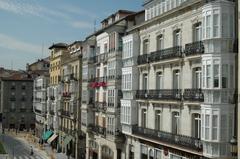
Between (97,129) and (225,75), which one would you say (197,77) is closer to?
(225,75)

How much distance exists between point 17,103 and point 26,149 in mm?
54461

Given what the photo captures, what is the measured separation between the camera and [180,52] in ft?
118

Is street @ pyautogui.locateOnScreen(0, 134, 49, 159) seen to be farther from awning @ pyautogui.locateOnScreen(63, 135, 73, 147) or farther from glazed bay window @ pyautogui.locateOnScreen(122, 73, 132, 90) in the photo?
glazed bay window @ pyautogui.locateOnScreen(122, 73, 132, 90)

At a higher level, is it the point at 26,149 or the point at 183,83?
the point at 183,83

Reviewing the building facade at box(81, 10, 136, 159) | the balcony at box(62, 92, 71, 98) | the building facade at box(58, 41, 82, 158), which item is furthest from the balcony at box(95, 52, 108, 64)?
the balcony at box(62, 92, 71, 98)

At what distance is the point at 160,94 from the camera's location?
39469mm

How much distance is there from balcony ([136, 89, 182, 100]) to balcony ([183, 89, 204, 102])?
1.02 m

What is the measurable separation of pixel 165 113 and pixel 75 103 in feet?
114

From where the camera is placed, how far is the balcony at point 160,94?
119 feet

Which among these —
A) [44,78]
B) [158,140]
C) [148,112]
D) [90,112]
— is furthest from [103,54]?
[44,78]

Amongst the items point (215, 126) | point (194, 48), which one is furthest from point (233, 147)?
point (194, 48)

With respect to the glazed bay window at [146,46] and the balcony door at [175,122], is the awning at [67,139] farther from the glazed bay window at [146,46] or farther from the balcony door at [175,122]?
the balcony door at [175,122]

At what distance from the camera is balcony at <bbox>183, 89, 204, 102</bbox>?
32.3 m

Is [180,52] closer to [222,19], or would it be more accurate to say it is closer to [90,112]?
[222,19]
